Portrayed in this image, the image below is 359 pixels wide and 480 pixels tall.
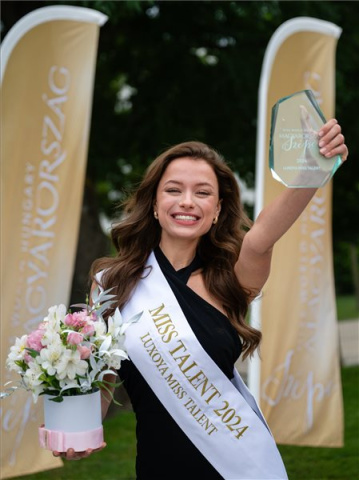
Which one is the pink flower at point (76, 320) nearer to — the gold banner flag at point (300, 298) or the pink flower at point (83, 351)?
the pink flower at point (83, 351)

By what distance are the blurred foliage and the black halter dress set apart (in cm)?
495

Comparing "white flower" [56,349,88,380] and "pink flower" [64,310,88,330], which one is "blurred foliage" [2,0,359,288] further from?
"white flower" [56,349,88,380]

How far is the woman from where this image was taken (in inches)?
95.9

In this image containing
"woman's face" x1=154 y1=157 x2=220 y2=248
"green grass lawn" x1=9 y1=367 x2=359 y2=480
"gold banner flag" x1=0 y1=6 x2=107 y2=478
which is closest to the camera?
"woman's face" x1=154 y1=157 x2=220 y2=248

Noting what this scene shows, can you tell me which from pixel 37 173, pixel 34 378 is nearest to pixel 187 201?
pixel 34 378

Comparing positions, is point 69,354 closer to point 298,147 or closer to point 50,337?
point 50,337

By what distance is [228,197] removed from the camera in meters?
2.71

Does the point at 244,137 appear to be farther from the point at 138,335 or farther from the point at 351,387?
the point at 138,335

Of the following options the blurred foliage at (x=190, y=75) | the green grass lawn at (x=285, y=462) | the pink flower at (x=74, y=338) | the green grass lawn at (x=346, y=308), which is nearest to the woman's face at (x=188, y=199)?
the pink flower at (x=74, y=338)

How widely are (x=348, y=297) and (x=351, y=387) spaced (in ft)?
73.4

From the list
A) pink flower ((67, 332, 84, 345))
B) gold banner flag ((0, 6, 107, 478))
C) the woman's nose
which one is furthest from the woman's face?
gold banner flag ((0, 6, 107, 478))

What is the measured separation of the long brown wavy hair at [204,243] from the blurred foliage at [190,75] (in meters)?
4.60

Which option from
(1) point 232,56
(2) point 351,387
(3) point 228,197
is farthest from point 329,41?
(2) point 351,387

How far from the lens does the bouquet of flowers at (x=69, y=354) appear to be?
2.11m
